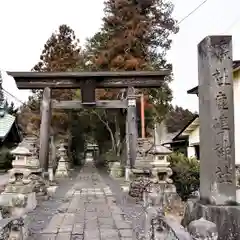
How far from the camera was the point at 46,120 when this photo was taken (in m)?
16.6

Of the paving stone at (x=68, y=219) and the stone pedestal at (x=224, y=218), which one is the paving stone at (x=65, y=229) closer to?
the paving stone at (x=68, y=219)

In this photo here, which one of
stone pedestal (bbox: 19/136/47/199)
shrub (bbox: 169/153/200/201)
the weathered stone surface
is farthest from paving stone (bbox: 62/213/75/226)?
the weathered stone surface

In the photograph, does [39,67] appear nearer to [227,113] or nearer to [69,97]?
[69,97]

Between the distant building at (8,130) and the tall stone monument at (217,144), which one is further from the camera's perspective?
the distant building at (8,130)

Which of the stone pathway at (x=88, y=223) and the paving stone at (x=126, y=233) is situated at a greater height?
the stone pathway at (x=88, y=223)

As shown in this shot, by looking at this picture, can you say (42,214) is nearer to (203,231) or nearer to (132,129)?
(203,231)

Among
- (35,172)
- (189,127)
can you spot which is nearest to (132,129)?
(35,172)

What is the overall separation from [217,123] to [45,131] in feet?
36.1

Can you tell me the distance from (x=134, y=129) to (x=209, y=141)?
469 inches

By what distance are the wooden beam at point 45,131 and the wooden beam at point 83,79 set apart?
1.54ft

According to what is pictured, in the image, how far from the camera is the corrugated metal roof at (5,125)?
1304 inches

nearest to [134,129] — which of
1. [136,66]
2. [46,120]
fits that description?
[46,120]

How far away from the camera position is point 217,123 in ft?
21.0

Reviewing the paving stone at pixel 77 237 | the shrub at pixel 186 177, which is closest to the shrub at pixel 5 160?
the shrub at pixel 186 177
